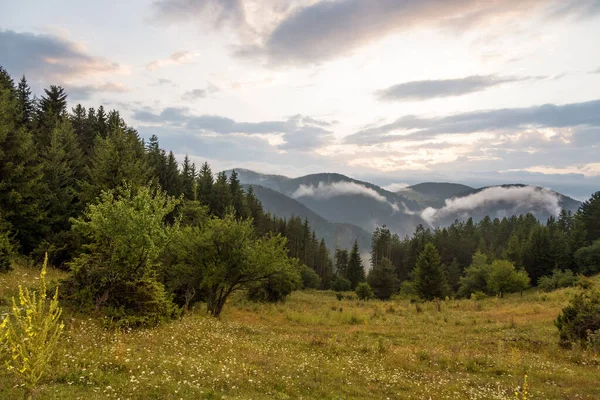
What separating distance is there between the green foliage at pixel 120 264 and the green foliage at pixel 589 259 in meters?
81.1

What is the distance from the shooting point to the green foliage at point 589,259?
64.1 meters

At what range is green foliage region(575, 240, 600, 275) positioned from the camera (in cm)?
6406

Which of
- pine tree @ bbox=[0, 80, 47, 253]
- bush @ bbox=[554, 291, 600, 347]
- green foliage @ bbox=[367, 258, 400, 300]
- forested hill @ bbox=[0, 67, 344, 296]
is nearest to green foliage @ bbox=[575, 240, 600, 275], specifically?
green foliage @ bbox=[367, 258, 400, 300]

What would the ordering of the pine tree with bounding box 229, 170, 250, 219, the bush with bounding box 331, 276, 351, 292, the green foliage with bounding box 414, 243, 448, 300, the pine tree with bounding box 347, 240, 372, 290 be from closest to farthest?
the green foliage with bounding box 414, 243, 448, 300 → the pine tree with bounding box 229, 170, 250, 219 → the bush with bounding box 331, 276, 351, 292 → the pine tree with bounding box 347, 240, 372, 290

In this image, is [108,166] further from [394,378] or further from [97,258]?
[394,378]

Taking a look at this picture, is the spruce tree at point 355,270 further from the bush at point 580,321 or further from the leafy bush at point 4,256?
the leafy bush at point 4,256

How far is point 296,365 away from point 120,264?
35.9 feet

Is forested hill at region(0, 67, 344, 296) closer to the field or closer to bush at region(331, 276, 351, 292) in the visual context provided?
the field

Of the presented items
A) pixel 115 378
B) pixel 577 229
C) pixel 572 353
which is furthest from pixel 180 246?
pixel 577 229

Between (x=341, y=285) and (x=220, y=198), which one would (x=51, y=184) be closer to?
(x=220, y=198)

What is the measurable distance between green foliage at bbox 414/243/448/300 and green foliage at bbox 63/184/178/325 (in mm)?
54292

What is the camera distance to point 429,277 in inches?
2422

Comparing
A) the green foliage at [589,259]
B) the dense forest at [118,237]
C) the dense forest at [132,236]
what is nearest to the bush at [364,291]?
the dense forest at [132,236]

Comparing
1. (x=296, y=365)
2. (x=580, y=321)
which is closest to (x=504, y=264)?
(x=580, y=321)
